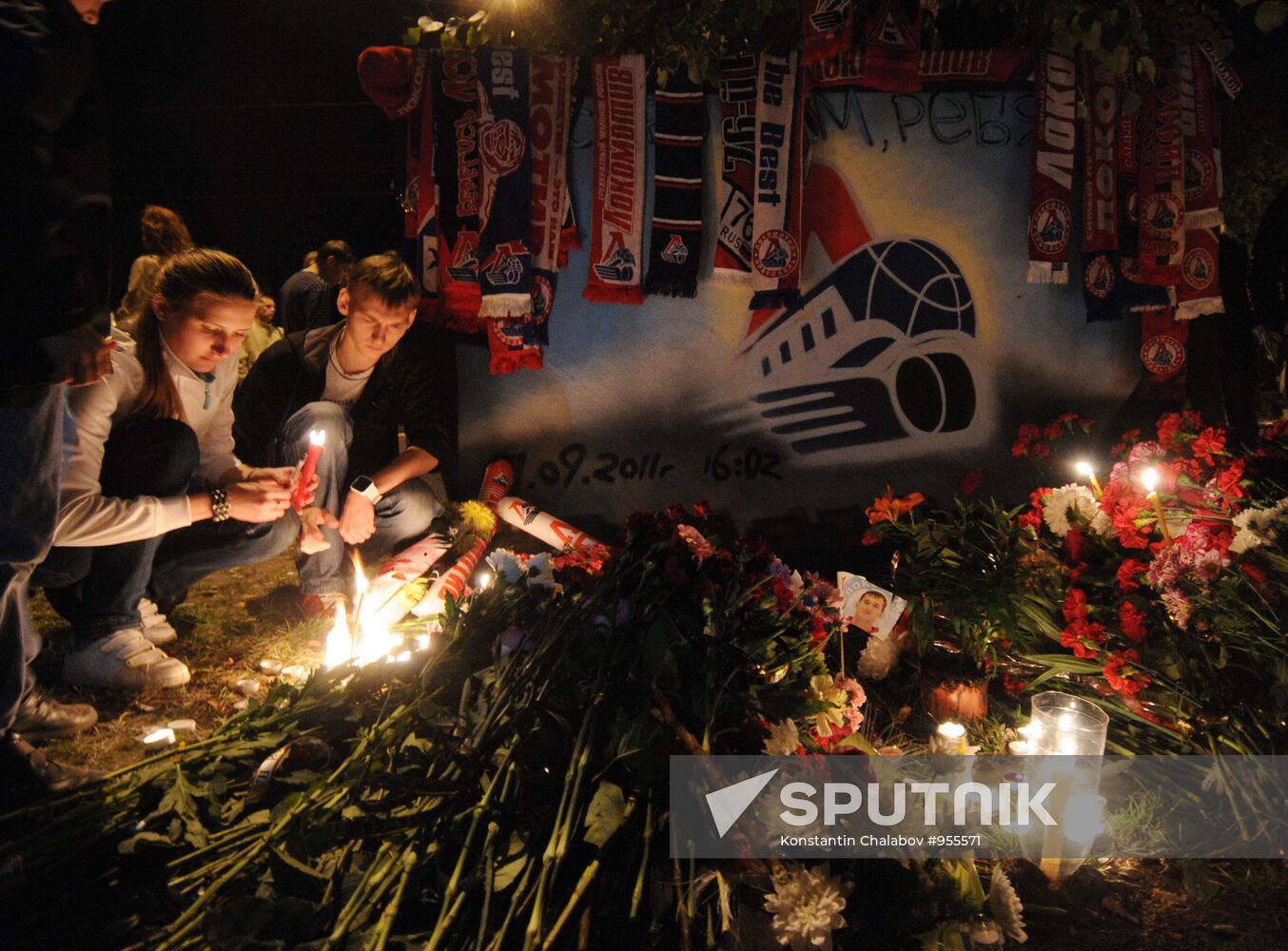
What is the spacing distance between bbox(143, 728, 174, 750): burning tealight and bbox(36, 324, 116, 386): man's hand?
125 centimetres

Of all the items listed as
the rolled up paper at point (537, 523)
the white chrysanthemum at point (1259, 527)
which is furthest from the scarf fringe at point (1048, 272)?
the rolled up paper at point (537, 523)

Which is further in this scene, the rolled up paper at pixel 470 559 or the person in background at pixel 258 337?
the person in background at pixel 258 337

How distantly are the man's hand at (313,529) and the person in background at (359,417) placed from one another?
0.07 metres

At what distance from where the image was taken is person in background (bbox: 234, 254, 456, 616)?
3980 millimetres

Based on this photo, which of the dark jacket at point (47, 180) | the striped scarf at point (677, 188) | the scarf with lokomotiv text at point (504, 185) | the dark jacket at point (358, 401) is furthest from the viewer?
the striped scarf at point (677, 188)

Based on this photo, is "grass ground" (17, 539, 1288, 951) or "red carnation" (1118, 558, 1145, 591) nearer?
"grass ground" (17, 539, 1288, 951)

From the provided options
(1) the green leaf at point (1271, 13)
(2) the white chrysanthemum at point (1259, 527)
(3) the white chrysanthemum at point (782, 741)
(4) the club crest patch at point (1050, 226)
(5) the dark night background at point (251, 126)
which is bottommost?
(3) the white chrysanthemum at point (782, 741)

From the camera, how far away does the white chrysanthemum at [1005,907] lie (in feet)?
6.46

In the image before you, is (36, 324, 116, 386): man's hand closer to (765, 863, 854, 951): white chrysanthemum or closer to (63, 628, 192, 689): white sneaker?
(63, 628, 192, 689): white sneaker

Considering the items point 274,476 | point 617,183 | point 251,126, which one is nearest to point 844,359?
point 617,183

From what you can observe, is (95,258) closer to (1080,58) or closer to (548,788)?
(548,788)

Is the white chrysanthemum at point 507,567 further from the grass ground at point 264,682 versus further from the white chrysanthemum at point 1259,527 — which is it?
the white chrysanthemum at point 1259,527

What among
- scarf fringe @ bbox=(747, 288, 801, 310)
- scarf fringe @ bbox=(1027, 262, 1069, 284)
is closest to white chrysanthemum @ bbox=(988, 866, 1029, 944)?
scarf fringe @ bbox=(747, 288, 801, 310)

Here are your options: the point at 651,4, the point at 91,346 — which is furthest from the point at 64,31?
the point at 651,4
